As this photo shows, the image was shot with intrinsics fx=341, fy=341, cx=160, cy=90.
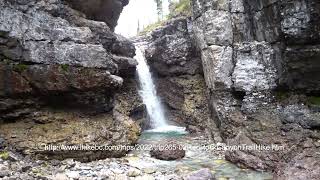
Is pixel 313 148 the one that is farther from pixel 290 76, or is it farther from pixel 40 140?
pixel 40 140

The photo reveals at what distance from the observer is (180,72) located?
26594mm

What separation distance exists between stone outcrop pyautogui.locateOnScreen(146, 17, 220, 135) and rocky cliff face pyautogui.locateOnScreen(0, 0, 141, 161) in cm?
692

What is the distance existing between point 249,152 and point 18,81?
39.2ft

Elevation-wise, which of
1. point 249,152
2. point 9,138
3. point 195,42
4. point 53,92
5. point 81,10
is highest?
point 81,10

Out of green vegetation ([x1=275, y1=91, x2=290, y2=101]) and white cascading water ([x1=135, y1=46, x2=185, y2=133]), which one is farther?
white cascading water ([x1=135, y1=46, x2=185, y2=133])

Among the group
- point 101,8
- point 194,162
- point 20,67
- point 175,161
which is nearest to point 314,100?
point 194,162

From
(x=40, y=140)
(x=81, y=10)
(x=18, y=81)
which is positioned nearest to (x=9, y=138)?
(x=40, y=140)

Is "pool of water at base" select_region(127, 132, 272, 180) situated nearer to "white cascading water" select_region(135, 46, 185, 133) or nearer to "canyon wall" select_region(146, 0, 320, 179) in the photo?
"canyon wall" select_region(146, 0, 320, 179)

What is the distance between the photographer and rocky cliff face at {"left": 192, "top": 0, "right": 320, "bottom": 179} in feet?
55.4

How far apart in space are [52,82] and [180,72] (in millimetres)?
11649

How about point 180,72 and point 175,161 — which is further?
point 180,72

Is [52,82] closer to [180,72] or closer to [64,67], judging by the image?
[64,67]

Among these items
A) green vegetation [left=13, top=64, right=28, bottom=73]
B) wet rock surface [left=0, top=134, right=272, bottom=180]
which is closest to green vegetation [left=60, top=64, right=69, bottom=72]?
green vegetation [left=13, top=64, right=28, bottom=73]

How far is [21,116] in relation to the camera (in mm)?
17312
